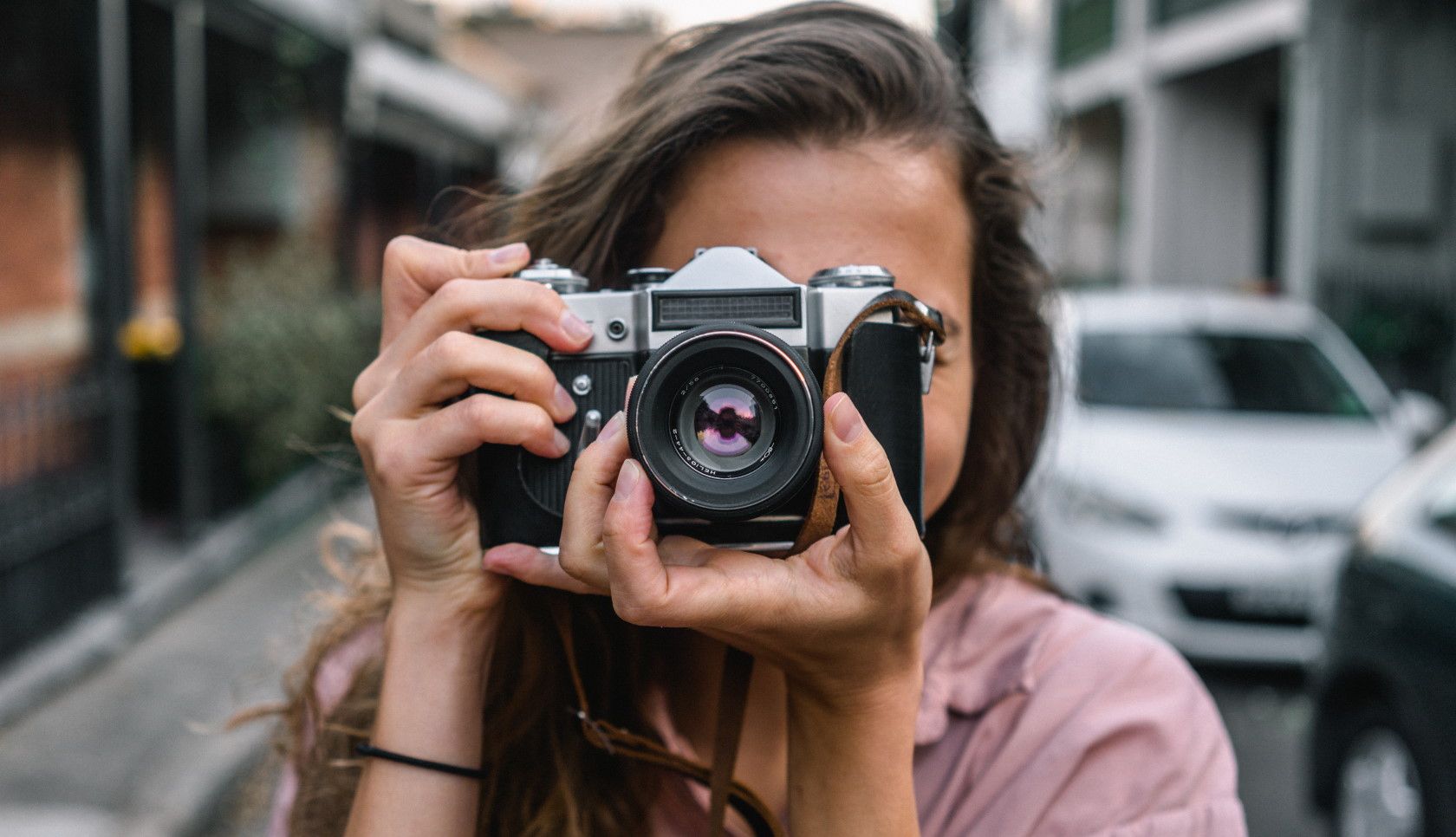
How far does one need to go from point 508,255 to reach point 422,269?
10cm

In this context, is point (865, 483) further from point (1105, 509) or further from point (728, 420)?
point (1105, 509)

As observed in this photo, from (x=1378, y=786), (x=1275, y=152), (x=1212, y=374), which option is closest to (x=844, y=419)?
(x=1378, y=786)

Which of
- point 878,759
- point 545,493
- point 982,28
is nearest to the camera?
point 878,759

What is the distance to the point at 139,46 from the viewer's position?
7203 mm

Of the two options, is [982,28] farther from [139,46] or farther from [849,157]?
[849,157]

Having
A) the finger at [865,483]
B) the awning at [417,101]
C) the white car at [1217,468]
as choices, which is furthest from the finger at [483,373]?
the awning at [417,101]

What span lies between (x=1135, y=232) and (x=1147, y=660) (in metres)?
16.1

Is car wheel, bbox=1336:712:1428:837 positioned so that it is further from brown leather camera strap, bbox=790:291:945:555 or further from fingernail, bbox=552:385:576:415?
fingernail, bbox=552:385:576:415

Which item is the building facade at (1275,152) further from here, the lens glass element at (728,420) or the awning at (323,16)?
the awning at (323,16)

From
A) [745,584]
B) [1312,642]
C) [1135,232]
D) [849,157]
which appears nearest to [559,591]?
[745,584]

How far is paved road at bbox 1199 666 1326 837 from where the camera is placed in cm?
398

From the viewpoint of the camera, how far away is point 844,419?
3.67 ft

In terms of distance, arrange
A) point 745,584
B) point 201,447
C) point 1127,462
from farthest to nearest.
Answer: point 201,447 < point 1127,462 < point 745,584

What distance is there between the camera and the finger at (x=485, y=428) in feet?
4.33
